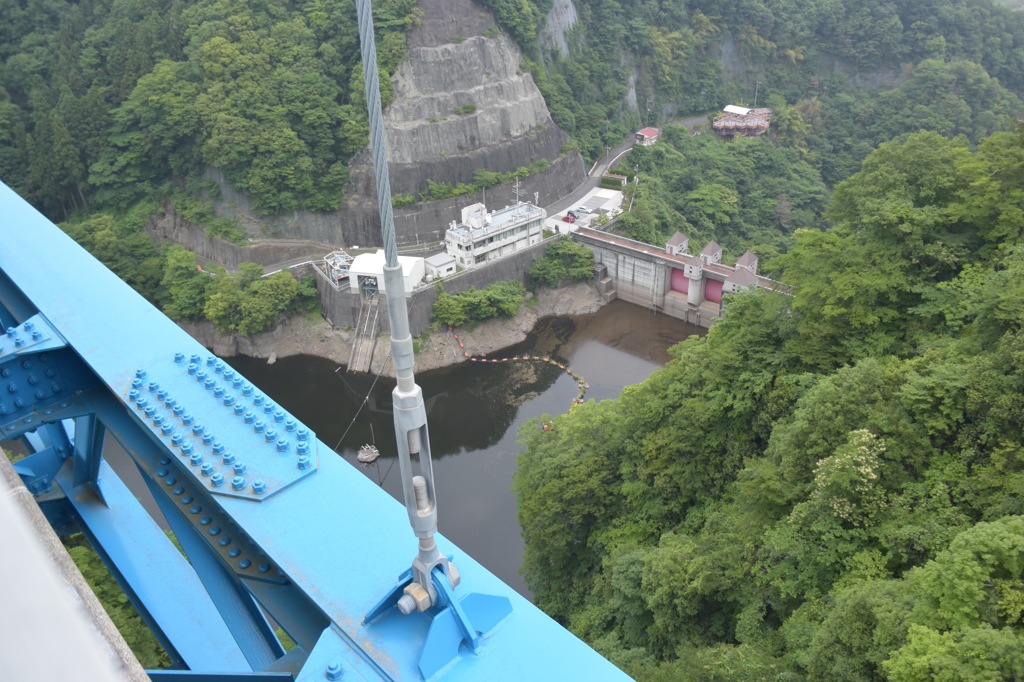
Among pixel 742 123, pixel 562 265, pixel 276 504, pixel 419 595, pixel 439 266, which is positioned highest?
pixel 419 595

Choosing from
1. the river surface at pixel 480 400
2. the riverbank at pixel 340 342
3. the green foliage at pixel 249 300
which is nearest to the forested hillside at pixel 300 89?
the green foliage at pixel 249 300

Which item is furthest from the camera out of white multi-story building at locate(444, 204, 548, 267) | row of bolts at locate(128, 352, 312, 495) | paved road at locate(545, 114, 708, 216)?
paved road at locate(545, 114, 708, 216)

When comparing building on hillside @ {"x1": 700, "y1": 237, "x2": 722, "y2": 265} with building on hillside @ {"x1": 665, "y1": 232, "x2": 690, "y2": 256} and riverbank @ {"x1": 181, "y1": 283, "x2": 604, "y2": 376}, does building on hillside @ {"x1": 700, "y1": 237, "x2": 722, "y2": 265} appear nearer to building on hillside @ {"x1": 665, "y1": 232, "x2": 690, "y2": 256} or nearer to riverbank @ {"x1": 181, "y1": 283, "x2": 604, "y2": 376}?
building on hillside @ {"x1": 665, "y1": 232, "x2": 690, "y2": 256}

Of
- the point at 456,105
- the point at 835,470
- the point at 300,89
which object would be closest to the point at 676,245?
the point at 456,105

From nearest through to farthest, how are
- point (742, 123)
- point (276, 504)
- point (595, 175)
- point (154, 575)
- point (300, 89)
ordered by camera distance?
point (276, 504), point (154, 575), point (300, 89), point (595, 175), point (742, 123)

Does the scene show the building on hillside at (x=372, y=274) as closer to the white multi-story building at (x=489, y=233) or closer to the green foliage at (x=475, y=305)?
the green foliage at (x=475, y=305)

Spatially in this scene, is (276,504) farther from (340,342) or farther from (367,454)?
(340,342)

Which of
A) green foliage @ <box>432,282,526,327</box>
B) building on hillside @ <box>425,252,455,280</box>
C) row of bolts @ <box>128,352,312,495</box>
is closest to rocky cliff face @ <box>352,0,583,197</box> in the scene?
building on hillside @ <box>425,252,455,280</box>
